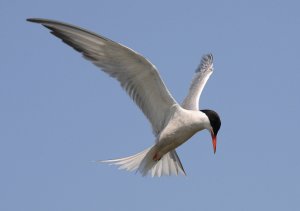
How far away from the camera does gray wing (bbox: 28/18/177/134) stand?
358 inches

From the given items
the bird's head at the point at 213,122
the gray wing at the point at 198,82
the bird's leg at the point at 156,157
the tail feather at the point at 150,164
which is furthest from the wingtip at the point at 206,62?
the bird's leg at the point at 156,157

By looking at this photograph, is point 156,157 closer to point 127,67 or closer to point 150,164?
point 150,164

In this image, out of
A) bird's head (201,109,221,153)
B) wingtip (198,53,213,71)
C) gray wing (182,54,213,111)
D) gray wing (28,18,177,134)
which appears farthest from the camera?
wingtip (198,53,213,71)

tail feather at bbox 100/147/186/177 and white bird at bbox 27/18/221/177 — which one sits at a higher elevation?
white bird at bbox 27/18/221/177

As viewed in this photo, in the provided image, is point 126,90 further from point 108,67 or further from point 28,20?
point 28,20

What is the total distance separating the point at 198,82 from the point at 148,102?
9.59 feet

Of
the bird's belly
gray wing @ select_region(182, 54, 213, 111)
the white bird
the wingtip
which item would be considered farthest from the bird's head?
the wingtip

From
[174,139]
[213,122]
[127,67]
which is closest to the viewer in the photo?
[127,67]

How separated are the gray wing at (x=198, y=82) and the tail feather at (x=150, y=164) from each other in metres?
1.00

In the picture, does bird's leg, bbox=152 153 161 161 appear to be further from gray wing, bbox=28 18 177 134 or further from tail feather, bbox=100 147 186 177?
gray wing, bbox=28 18 177 134

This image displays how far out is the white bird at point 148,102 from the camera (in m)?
9.20

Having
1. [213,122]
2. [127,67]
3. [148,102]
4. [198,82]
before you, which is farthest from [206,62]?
[127,67]

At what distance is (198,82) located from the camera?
42.2 ft

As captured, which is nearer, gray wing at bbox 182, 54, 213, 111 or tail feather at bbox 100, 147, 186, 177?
tail feather at bbox 100, 147, 186, 177
